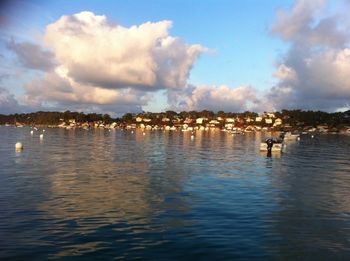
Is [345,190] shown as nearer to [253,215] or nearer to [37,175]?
[253,215]

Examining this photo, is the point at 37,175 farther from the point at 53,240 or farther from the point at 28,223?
the point at 53,240

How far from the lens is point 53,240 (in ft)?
71.3

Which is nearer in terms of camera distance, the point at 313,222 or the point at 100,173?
the point at 313,222

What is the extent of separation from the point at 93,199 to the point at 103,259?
14.5 meters

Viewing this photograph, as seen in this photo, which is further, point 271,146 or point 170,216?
point 271,146

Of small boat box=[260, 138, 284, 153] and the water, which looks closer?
the water

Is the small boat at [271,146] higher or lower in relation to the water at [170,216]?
higher

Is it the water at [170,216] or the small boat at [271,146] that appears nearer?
the water at [170,216]

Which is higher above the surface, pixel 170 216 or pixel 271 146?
pixel 271 146

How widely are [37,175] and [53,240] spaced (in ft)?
89.0

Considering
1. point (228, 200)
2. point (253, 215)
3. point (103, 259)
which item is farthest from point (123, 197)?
point (103, 259)

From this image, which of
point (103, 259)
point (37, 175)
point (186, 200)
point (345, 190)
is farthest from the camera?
point (37, 175)

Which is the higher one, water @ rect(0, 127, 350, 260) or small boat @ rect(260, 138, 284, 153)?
small boat @ rect(260, 138, 284, 153)

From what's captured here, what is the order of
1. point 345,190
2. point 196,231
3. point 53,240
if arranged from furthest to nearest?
point 345,190
point 196,231
point 53,240
